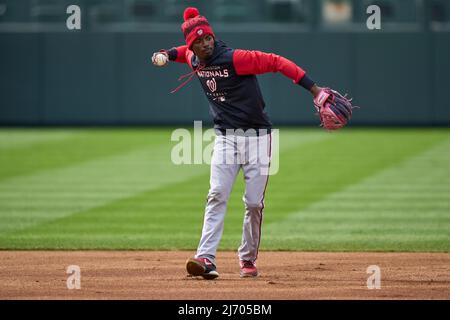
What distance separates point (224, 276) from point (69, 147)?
14.3 meters

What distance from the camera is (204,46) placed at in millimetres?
7973

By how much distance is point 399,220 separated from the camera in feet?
39.6

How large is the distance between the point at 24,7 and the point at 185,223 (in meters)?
18.6

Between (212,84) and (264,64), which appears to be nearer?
(264,64)

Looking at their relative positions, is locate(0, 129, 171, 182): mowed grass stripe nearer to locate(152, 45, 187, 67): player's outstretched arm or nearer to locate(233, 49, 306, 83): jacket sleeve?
locate(152, 45, 187, 67): player's outstretched arm

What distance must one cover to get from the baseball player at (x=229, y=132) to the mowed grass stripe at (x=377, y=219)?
2.11 m

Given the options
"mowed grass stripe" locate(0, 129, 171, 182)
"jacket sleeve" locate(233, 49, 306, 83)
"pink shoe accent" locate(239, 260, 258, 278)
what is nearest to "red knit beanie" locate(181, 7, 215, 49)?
"jacket sleeve" locate(233, 49, 306, 83)

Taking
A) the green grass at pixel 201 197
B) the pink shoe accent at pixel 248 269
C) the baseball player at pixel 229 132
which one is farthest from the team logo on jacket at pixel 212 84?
the green grass at pixel 201 197

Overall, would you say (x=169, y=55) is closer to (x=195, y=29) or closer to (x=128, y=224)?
(x=195, y=29)

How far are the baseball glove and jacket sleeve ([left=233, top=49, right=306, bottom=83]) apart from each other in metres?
0.24

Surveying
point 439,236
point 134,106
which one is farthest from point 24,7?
point 439,236

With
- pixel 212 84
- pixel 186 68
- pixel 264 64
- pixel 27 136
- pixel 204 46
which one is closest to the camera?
pixel 264 64

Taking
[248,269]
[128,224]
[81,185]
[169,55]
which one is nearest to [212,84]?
[169,55]

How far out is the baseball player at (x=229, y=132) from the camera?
796cm
